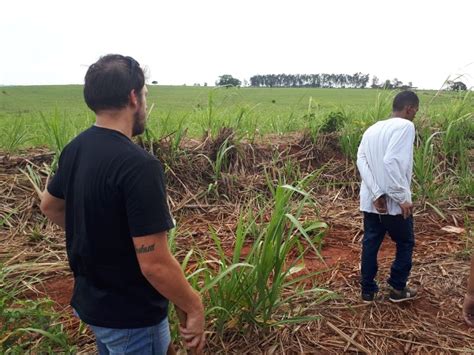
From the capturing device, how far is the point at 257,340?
6.64 feet

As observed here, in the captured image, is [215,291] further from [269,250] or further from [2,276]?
[2,276]

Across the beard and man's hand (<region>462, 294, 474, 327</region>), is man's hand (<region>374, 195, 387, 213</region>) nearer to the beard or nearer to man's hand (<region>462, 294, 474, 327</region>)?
man's hand (<region>462, 294, 474, 327</region>)

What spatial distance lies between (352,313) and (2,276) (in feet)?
6.77

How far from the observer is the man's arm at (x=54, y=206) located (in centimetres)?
153

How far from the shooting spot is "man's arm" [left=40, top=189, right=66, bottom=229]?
1.53 m

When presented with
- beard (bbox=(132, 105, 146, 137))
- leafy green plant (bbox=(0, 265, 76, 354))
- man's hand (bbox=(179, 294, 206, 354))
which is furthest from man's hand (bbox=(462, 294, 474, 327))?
leafy green plant (bbox=(0, 265, 76, 354))

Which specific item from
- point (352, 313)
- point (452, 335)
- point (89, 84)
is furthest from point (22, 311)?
point (452, 335)

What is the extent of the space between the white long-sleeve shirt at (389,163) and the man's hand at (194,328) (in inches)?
55.9

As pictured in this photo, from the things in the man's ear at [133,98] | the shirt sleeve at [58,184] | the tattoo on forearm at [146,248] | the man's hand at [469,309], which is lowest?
the man's hand at [469,309]

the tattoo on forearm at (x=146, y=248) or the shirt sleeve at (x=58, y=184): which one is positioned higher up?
the shirt sleeve at (x=58, y=184)

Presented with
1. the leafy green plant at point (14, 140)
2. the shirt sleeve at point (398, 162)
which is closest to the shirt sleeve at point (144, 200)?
the shirt sleeve at point (398, 162)

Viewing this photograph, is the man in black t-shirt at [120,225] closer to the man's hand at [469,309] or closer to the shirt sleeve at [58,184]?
the shirt sleeve at [58,184]

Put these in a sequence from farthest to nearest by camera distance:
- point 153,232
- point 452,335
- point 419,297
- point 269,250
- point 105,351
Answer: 1. point 419,297
2. point 452,335
3. point 269,250
4. point 105,351
5. point 153,232

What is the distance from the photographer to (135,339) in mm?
1338
